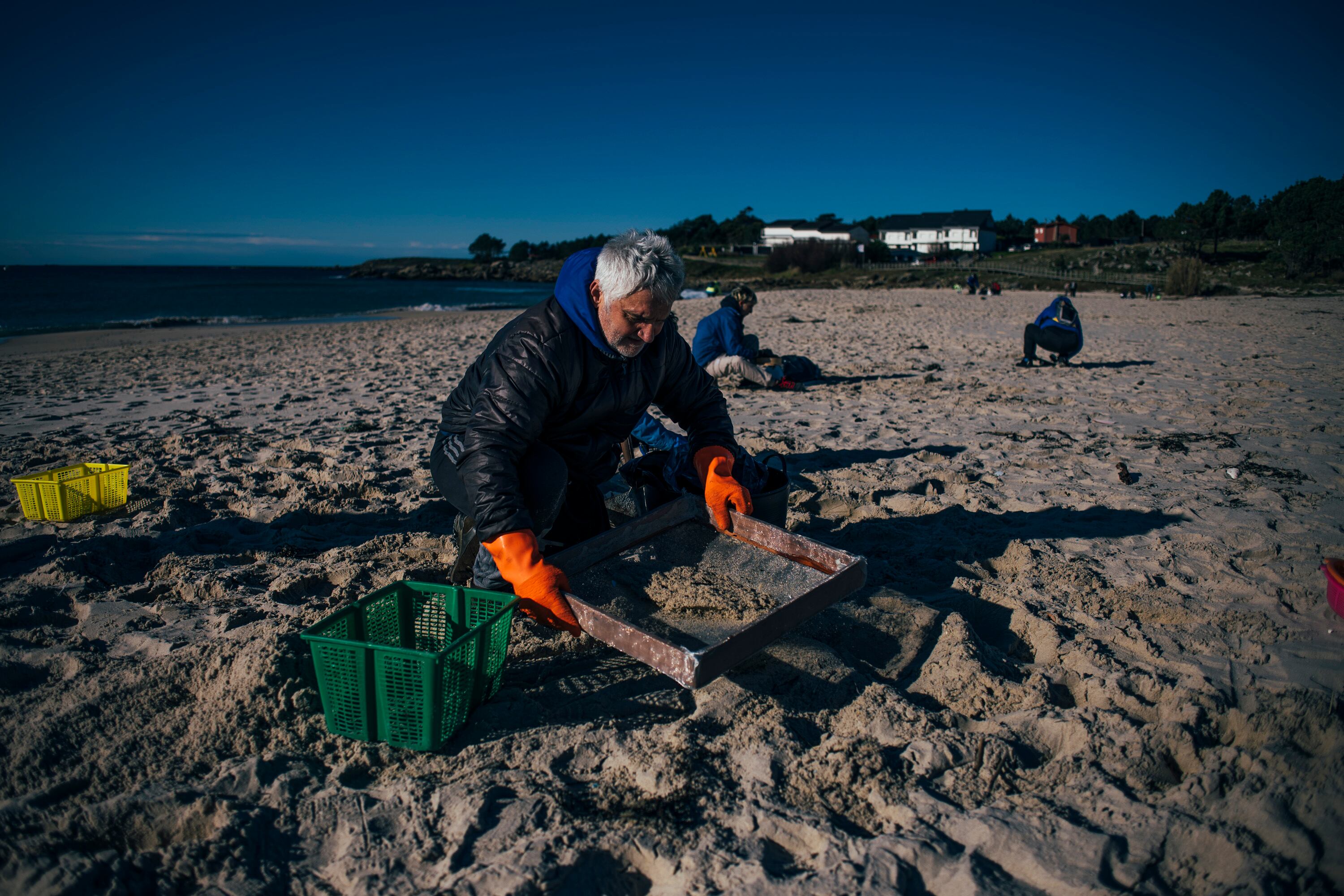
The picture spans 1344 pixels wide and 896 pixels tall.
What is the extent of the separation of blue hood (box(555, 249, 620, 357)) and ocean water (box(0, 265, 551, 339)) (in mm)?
22039

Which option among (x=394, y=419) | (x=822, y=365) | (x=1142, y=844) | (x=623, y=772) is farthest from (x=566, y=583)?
(x=822, y=365)

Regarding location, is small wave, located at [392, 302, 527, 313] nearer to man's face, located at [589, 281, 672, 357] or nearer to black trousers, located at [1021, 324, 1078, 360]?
black trousers, located at [1021, 324, 1078, 360]

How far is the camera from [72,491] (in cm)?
376

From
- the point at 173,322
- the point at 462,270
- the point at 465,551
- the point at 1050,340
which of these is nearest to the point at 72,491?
the point at 465,551

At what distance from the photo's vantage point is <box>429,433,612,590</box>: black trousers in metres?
2.78

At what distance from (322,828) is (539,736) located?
2.06ft

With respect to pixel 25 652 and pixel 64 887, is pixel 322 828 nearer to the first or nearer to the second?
pixel 64 887

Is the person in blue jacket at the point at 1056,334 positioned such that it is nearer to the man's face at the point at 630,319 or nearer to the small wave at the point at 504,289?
the man's face at the point at 630,319

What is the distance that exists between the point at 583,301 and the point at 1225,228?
53102 millimetres

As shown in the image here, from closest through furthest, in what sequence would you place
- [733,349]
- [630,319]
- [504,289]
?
1. [630,319]
2. [733,349]
3. [504,289]

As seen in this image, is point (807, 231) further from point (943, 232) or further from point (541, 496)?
point (541, 496)

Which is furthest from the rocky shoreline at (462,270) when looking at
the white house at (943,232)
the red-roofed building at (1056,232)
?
the red-roofed building at (1056,232)

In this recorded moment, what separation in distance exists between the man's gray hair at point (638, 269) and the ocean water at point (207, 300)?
2224 cm

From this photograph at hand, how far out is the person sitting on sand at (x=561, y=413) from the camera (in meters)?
2.48
